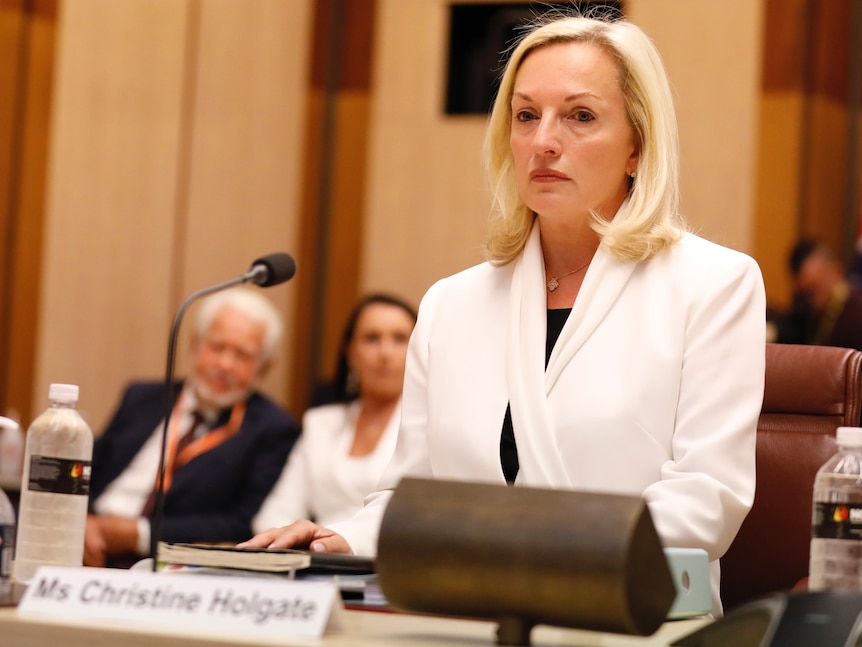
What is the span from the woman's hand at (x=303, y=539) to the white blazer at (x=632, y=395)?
0.23ft

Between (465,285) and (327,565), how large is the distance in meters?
0.94

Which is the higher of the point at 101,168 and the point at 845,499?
the point at 101,168

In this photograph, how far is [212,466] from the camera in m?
4.75

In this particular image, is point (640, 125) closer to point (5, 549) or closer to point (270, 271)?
point (270, 271)

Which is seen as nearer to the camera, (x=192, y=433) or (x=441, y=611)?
(x=441, y=611)

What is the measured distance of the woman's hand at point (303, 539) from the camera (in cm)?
210

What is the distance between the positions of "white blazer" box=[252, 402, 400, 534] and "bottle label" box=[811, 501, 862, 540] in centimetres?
289

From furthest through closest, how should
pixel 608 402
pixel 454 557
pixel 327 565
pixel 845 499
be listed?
pixel 608 402
pixel 845 499
pixel 327 565
pixel 454 557

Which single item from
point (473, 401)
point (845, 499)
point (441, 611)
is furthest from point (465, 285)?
point (441, 611)

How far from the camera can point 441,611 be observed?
5.02 ft

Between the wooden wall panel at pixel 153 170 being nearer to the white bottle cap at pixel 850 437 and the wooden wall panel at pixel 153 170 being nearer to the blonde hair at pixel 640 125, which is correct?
the blonde hair at pixel 640 125

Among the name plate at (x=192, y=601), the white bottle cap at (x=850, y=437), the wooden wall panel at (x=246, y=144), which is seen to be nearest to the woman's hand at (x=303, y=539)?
the name plate at (x=192, y=601)

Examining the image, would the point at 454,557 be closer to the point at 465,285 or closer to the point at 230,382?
the point at 465,285

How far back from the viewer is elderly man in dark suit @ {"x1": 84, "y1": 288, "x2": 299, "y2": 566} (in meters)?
4.64
